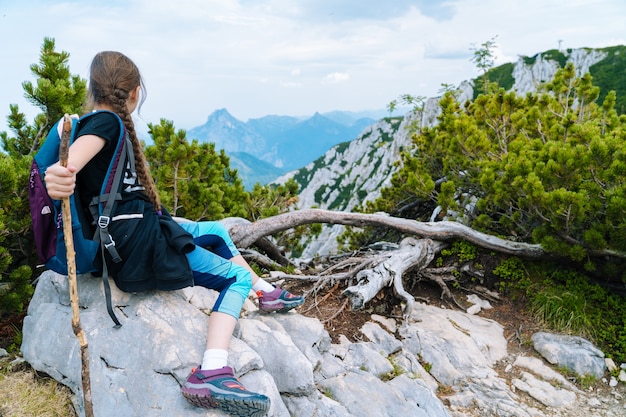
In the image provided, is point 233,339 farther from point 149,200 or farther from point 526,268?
point 526,268

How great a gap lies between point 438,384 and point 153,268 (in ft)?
13.5

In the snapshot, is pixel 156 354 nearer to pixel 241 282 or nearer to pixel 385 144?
pixel 241 282

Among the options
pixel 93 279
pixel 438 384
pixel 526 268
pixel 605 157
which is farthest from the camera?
pixel 526 268

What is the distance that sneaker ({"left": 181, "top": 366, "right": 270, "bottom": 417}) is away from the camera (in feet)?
10.3

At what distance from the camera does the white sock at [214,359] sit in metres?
3.37

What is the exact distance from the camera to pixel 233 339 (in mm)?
3977

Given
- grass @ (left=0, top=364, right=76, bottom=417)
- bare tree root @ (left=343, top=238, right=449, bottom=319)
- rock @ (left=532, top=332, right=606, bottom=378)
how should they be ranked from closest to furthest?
grass @ (left=0, top=364, right=76, bottom=417) → bare tree root @ (left=343, top=238, right=449, bottom=319) → rock @ (left=532, top=332, right=606, bottom=378)

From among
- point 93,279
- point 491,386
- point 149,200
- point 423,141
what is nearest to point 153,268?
point 149,200

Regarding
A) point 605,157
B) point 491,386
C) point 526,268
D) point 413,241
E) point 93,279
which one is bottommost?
point 491,386

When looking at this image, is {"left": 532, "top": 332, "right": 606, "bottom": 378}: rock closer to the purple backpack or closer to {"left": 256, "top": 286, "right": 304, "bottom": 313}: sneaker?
{"left": 256, "top": 286, "right": 304, "bottom": 313}: sneaker

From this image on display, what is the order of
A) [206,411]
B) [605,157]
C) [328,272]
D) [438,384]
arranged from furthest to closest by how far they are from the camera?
[328,272]
[605,157]
[438,384]
[206,411]

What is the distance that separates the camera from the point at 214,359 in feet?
11.1

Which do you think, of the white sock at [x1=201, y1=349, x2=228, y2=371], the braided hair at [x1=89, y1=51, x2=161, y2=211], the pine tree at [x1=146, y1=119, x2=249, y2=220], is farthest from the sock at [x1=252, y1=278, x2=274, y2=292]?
the pine tree at [x1=146, y1=119, x2=249, y2=220]

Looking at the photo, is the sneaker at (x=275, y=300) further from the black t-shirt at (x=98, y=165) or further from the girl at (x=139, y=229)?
the black t-shirt at (x=98, y=165)
